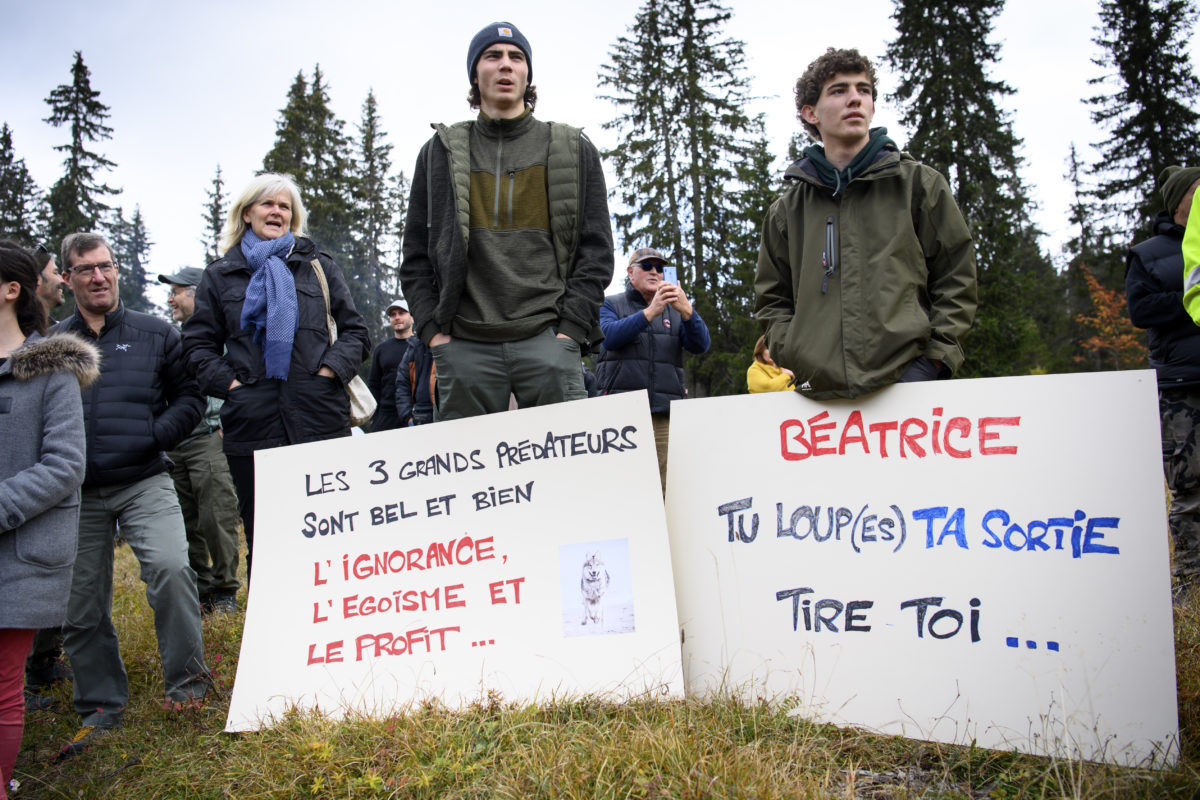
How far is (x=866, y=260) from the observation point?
2637 millimetres

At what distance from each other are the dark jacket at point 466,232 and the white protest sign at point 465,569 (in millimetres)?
436

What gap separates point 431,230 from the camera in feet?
10.1

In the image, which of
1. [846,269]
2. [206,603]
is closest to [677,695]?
[846,269]

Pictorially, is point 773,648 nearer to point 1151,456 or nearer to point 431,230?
point 1151,456

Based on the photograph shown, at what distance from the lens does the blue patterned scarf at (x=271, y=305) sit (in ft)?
11.3

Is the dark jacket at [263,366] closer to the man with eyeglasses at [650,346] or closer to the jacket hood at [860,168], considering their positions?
the man with eyeglasses at [650,346]

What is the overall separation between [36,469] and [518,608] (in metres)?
1.66

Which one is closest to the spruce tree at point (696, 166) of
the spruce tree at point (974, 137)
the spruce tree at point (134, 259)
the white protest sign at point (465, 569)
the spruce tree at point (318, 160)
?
the spruce tree at point (974, 137)

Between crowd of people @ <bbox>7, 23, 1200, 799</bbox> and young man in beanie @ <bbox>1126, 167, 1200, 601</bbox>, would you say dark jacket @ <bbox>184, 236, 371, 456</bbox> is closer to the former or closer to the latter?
crowd of people @ <bbox>7, 23, 1200, 799</bbox>

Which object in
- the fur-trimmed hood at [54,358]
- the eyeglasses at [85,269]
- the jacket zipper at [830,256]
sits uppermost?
the eyeglasses at [85,269]


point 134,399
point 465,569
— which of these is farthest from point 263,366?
point 465,569

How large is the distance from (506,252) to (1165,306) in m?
3.34

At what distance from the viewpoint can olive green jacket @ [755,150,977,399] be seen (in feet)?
8.44

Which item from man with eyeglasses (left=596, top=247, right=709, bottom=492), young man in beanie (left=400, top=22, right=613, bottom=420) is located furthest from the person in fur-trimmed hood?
man with eyeglasses (left=596, top=247, right=709, bottom=492)
